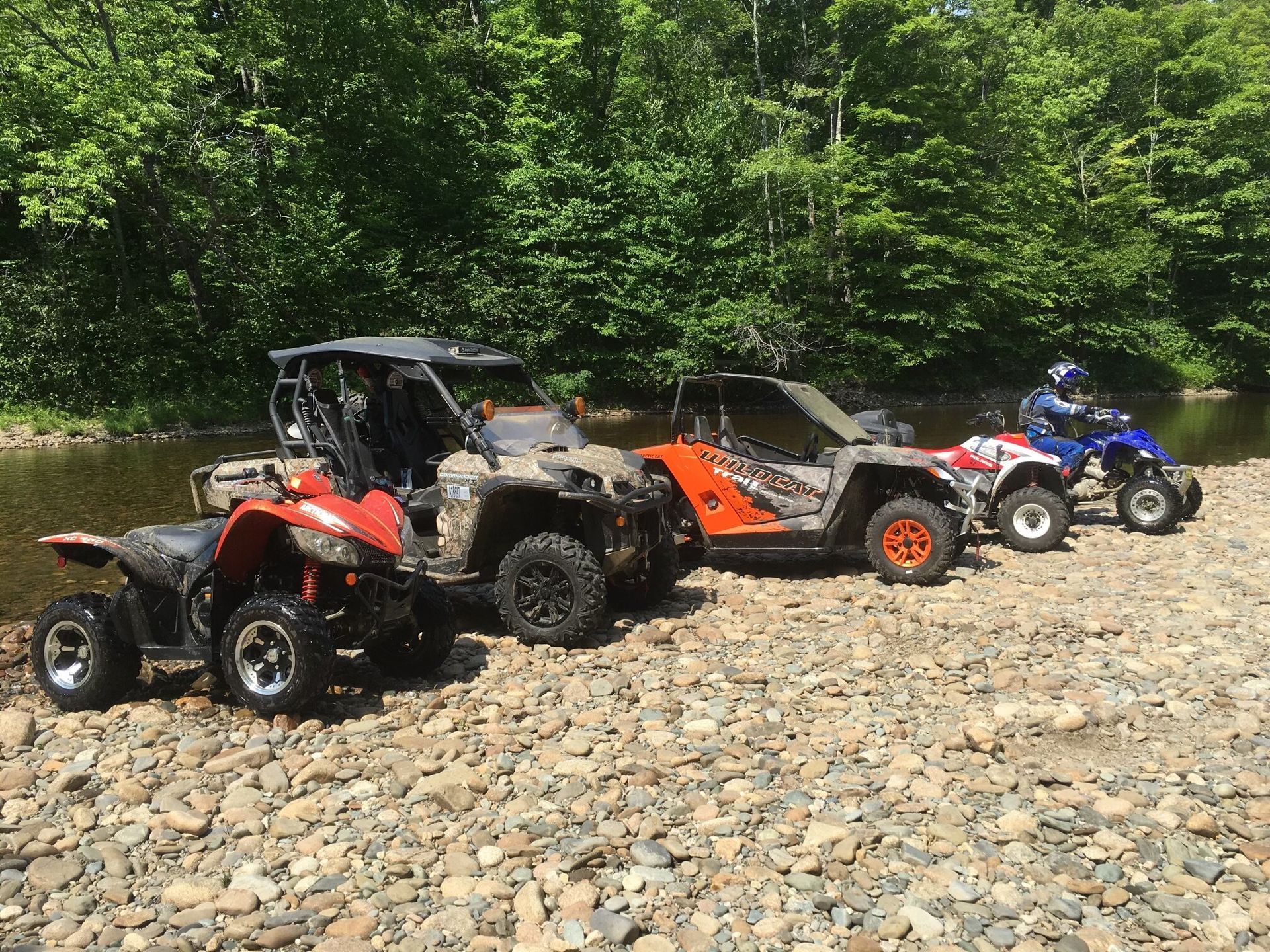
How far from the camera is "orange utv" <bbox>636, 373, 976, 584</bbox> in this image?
324 inches

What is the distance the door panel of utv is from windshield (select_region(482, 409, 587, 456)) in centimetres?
143

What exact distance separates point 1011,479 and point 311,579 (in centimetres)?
768

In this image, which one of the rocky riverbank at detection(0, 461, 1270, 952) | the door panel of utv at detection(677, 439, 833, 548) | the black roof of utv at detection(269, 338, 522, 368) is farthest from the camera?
the door panel of utv at detection(677, 439, 833, 548)

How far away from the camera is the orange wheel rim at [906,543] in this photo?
8.16 meters

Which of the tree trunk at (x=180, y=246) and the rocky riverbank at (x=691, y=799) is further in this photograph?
the tree trunk at (x=180, y=246)

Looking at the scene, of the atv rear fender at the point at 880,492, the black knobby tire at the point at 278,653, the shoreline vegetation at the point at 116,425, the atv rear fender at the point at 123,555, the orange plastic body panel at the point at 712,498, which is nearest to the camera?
the black knobby tire at the point at 278,653

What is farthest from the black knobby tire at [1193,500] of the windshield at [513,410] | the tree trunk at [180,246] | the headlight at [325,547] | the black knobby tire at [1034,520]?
the tree trunk at [180,246]

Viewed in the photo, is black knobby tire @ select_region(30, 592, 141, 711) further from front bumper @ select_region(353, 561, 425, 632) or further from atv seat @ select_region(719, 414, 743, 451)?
atv seat @ select_region(719, 414, 743, 451)

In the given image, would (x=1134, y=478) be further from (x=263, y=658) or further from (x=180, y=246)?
(x=180, y=246)

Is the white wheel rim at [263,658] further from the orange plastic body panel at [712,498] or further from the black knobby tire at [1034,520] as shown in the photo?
the black knobby tire at [1034,520]

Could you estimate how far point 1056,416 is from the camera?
1094 cm

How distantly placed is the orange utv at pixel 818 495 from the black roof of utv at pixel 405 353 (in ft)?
6.47

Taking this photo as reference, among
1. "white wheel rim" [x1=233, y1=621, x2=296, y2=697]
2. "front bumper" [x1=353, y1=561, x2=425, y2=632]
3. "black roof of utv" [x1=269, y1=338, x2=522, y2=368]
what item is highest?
"black roof of utv" [x1=269, y1=338, x2=522, y2=368]

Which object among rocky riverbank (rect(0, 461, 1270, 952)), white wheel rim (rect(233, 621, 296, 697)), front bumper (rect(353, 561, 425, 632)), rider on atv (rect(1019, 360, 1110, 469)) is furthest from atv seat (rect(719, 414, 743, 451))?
white wheel rim (rect(233, 621, 296, 697))
